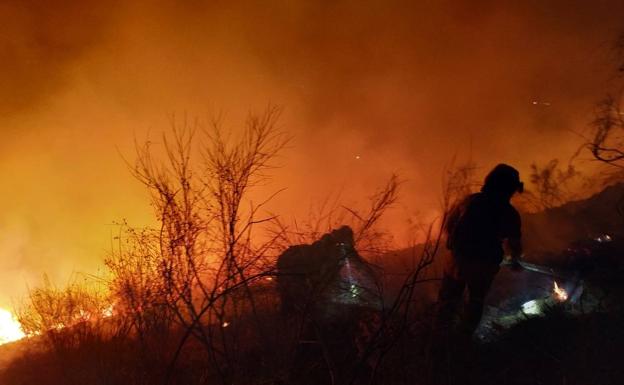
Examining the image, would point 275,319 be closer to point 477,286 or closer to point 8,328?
point 477,286

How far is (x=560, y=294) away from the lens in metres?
4.40

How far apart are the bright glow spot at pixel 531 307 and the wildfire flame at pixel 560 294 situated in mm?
184

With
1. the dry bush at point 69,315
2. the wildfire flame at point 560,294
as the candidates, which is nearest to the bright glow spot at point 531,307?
the wildfire flame at point 560,294

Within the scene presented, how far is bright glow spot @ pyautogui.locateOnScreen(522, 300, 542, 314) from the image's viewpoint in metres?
4.28

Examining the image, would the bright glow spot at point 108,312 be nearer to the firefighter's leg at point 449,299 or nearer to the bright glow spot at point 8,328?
the firefighter's leg at point 449,299

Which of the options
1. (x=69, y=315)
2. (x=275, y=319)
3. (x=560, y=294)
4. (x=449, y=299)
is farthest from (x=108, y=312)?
(x=560, y=294)

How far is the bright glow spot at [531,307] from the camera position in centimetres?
428

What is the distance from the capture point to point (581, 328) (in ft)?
12.1

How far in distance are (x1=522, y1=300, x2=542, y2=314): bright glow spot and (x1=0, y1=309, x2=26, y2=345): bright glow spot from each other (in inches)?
358

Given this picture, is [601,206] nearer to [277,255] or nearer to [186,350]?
[277,255]

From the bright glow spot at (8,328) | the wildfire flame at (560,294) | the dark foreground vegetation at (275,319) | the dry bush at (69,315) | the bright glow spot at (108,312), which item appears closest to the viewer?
the dark foreground vegetation at (275,319)

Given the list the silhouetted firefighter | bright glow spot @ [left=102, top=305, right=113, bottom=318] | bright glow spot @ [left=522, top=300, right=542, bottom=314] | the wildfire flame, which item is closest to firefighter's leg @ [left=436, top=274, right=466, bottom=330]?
the silhouetted firefighter

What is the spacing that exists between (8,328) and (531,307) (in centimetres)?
1088

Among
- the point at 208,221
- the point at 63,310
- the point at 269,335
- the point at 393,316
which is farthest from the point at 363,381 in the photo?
the point at 63,310
